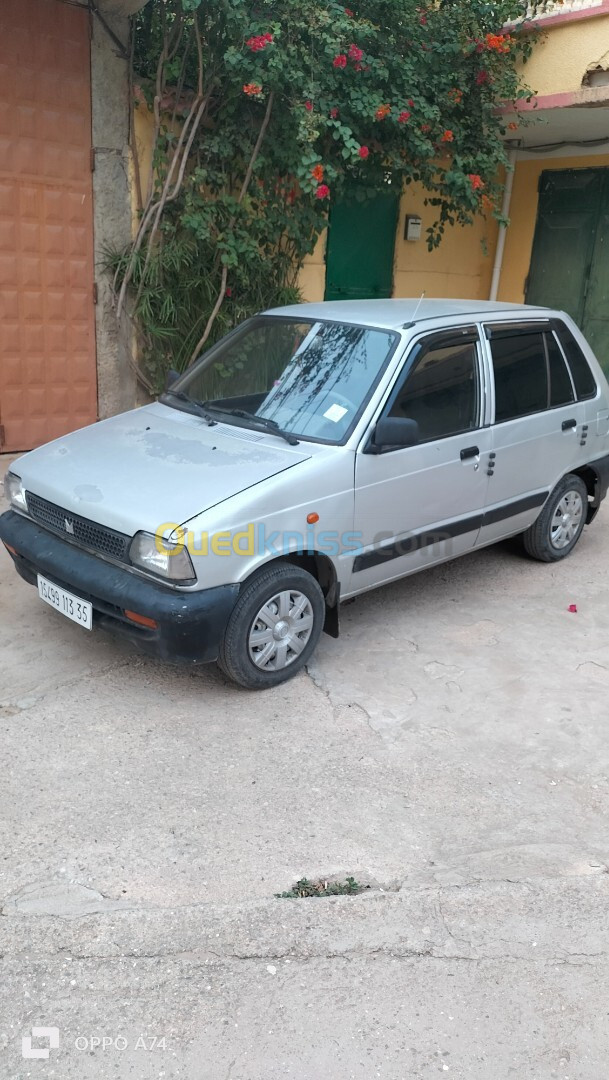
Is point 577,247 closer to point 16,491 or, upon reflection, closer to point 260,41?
point 260,41

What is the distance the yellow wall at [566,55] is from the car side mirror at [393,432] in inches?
210

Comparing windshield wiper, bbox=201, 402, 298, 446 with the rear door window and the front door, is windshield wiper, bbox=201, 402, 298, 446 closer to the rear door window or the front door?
the front door

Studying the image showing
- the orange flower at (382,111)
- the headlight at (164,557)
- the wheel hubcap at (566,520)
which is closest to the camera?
the headlight at (164,557)

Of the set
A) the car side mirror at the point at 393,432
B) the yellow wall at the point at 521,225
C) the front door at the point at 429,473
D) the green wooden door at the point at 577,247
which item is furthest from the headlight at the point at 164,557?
the yellow wall at the point at 521,225

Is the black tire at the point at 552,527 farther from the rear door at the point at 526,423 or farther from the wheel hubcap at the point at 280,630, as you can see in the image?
the wheel hubcap at the point at 280,630

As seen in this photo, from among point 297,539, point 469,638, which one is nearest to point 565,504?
point 469,638

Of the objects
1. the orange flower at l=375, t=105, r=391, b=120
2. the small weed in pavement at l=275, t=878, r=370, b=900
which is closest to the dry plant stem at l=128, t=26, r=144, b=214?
the orange flower at l=375, t=105, r=391, b=120

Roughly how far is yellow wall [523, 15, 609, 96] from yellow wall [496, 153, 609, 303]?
1.70 meters

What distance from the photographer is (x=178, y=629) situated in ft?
10.9

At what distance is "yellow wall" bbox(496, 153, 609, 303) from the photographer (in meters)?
9.66

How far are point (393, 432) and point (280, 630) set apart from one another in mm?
1056

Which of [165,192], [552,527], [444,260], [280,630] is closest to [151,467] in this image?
[280,630]

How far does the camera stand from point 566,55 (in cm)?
754

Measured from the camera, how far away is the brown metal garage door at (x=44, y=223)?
633 centimetres
